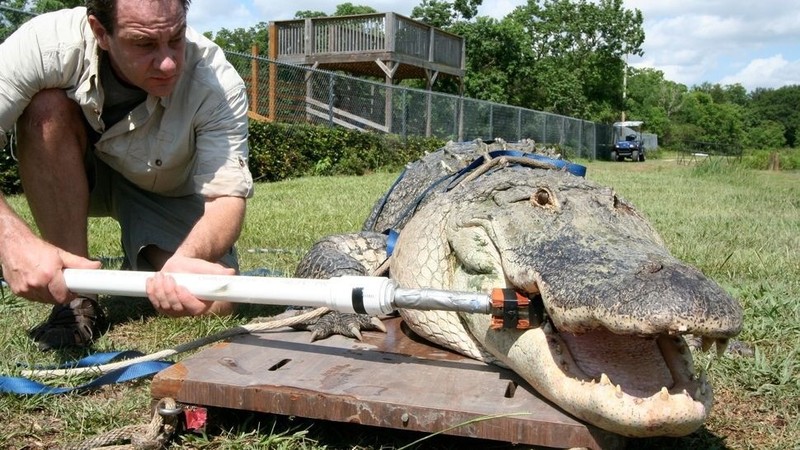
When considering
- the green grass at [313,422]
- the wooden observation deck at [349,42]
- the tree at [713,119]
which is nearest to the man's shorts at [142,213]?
the green grass at [313,422]

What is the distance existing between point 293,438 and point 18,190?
6634 mm

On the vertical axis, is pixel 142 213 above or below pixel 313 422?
above

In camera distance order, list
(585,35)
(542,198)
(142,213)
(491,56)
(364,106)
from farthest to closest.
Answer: (585,35) < (491,56) < (364,106) < (142,213) < (542,198)

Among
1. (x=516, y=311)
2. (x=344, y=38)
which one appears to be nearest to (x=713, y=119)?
(x=344, y=38)

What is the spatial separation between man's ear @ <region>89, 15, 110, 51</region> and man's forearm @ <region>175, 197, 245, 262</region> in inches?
26.5

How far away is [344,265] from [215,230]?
54cm

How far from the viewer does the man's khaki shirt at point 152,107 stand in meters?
2.59

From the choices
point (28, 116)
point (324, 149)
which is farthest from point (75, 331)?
point (324, 149)

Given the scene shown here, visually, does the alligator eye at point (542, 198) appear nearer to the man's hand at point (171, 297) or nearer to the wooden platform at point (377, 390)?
the wooden platform at point (377, 390)

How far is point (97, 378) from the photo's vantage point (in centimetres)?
222

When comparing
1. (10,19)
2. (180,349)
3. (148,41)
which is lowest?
(180,349)

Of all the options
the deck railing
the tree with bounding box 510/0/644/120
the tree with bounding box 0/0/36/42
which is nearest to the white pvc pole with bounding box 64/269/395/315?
the tree with bounding box 0/0/36/42

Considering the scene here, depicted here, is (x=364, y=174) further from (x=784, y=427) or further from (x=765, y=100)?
(x=765, y=100)

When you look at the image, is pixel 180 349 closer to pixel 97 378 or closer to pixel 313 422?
pixel 97 378
